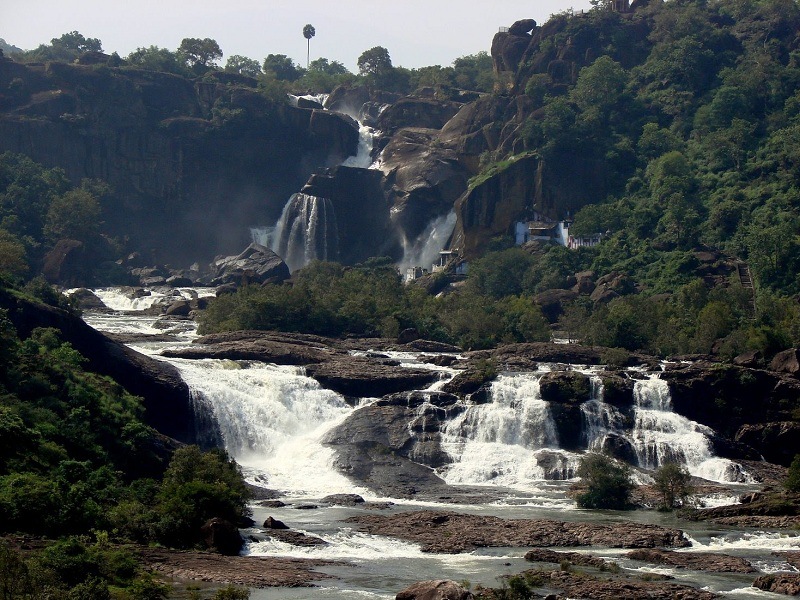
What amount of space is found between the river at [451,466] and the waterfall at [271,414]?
0.07m

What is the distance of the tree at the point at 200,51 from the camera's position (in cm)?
16212

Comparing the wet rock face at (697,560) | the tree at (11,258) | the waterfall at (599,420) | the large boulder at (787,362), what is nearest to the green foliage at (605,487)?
the waterfall at (599,420)

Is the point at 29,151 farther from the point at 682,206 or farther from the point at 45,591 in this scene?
the point at 45,591

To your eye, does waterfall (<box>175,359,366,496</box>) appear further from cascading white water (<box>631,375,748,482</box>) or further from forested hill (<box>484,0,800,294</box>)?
forested hill (<box>484,0,800,294</box>)

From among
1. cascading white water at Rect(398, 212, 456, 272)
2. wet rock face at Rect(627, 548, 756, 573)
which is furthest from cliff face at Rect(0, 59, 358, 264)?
wet rock face at Rect(627, 548, 756, 573)

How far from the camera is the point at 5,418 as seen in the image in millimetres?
49938

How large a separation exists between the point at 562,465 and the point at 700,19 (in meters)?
89.1

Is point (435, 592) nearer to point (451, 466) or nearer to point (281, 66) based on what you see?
point (451, 466)

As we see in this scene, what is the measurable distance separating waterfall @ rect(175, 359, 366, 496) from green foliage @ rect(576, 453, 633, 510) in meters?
12.4

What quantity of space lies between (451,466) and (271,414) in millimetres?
10779

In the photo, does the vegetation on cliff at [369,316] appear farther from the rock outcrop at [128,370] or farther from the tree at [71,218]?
the tree at [71,218]

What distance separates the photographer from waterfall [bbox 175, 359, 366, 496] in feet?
219

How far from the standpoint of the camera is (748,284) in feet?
322

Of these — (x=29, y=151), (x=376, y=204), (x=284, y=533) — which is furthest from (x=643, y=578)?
(x=29, y=151)
